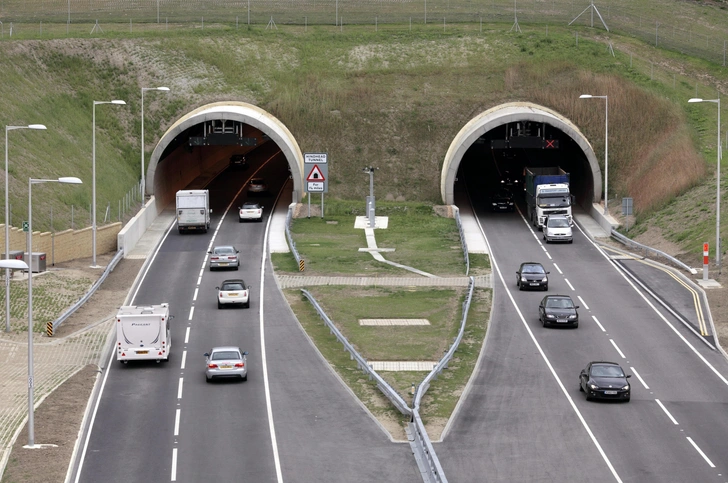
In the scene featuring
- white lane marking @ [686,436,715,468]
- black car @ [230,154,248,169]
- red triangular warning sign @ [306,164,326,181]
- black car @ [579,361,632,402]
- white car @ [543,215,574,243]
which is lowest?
white lane marking @ [686,436,715,468]

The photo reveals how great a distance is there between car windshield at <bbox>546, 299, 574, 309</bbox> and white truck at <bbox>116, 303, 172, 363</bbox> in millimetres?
17771

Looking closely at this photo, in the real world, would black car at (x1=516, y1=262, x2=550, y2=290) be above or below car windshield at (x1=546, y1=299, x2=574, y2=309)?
above

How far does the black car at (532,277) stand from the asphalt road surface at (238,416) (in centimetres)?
1225

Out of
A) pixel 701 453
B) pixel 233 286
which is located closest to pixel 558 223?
pixel 233 286

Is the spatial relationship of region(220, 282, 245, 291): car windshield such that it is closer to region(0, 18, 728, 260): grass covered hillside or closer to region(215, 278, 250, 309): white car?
region(215, 278, 250, 309): white car

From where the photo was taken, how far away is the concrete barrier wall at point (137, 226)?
2739 inches

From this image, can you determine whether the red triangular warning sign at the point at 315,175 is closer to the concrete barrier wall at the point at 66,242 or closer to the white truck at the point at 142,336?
the concrete barrier wall at the point at 66,242

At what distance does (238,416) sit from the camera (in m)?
39.7

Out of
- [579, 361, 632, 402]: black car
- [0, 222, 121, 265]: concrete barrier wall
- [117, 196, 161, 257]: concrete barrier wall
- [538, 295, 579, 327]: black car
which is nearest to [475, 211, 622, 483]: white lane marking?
[579, 361, 632, 402]: black car

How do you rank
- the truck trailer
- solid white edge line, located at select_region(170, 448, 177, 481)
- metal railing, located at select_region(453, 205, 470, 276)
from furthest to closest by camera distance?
the truck trailer → metal railing, located at select_region(453, 205, 470, 276) → solid white edge line, located at select_region(170, 448, 177, 481)

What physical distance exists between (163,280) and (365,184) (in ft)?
91.9

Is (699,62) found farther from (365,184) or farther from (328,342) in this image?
(328,342)

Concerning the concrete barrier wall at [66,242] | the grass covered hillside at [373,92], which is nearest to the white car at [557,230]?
the grass covered hillside at [373,92]

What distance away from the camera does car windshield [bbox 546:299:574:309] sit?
177 ft
